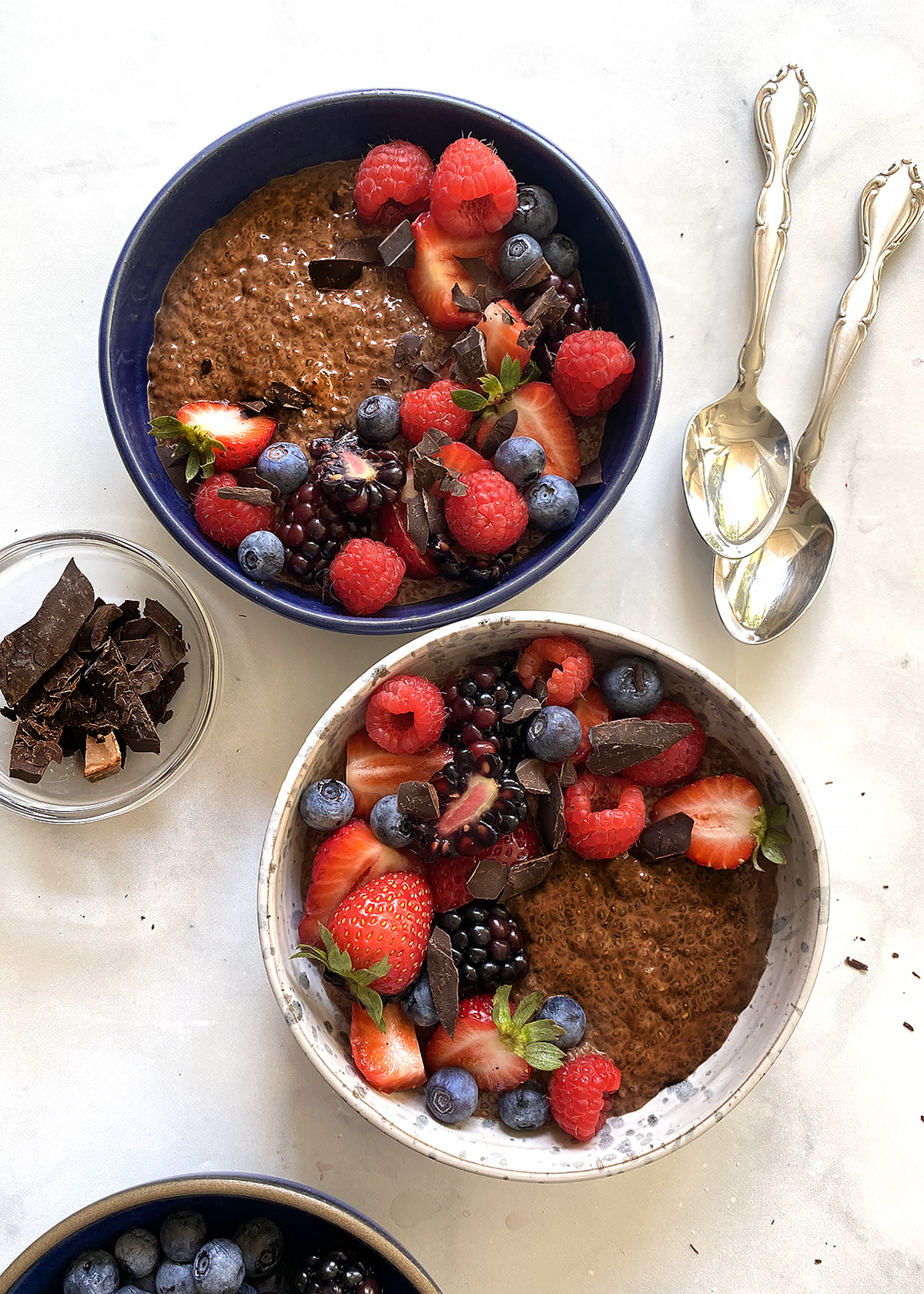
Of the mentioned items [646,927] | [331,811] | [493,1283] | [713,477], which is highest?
[713,477]

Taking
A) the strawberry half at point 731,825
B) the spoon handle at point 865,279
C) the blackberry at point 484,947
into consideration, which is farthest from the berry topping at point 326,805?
the spoon handle at point 865,279

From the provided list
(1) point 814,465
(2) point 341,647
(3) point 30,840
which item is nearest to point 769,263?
(1) point 814,465

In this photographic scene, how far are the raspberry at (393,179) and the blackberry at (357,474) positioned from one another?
46cm

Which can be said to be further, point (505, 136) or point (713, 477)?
point (713, 477)

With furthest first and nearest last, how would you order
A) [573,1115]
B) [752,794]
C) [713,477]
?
[713,477], [752,794], [573,1115]

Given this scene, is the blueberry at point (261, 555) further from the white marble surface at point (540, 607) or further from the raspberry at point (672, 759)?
the raspberry at point (672, 759)

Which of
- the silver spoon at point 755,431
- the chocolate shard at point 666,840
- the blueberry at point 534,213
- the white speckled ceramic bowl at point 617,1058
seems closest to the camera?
the white speckled ceramic bowl at point 617,1058

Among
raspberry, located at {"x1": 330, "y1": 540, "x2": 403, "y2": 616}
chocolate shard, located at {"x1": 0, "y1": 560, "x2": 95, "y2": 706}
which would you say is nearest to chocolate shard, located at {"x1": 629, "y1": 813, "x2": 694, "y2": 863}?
raspberry, located at {"x1": 330, "y1": 540, "x2": 403, "y2": 616}

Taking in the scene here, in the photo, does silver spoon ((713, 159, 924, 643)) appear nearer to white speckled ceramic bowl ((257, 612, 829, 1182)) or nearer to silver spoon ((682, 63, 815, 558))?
silver spoon ((682, 63, 815, 558))

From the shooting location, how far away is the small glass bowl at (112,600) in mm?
1882

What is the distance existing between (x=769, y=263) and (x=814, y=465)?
1.37 feet

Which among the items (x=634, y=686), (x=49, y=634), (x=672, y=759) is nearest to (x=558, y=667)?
(x=634, y=686)

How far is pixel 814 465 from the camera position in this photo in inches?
76.0

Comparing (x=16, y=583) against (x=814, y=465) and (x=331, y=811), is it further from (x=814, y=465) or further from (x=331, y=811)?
(x=814, y=465)
